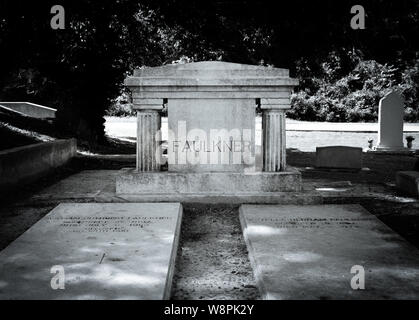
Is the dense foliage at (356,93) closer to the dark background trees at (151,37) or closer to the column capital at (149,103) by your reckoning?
the dark background trees at (151,37)

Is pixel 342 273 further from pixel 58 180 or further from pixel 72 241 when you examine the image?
pixel 58 180

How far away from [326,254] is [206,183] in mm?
2810

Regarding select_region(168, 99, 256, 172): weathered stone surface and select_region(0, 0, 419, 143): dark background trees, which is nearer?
select_region(168, 99, 256, 172): weathered stone surface

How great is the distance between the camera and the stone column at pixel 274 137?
7109mm

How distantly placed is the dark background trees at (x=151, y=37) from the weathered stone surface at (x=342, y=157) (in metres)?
5.34

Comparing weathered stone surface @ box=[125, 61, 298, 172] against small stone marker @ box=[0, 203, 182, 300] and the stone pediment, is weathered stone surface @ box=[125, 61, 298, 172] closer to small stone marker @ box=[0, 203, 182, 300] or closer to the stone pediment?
the stone pediment

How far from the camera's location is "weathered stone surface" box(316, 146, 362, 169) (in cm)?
1073

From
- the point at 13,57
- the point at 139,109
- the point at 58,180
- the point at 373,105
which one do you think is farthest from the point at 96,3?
the point at 373,105

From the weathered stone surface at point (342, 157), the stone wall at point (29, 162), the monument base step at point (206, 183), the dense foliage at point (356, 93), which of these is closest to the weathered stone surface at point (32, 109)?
the stone wall at point (29, 162)

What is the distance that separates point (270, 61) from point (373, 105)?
19.3 metres

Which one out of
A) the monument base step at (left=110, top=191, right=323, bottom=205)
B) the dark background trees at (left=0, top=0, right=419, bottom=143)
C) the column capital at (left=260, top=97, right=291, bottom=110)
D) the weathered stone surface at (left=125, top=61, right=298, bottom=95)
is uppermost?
the dark background trees at (left=0, top=0, right=419, bottom=143)

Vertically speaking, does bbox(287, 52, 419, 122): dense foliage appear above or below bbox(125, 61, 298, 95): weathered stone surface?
above

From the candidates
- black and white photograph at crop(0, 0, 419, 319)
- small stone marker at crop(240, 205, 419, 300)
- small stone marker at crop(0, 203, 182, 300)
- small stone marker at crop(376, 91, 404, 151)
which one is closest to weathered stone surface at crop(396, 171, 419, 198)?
black and white photograph at crop(0, 0, 419, 319)

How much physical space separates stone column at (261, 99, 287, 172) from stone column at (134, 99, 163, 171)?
5.26ft
